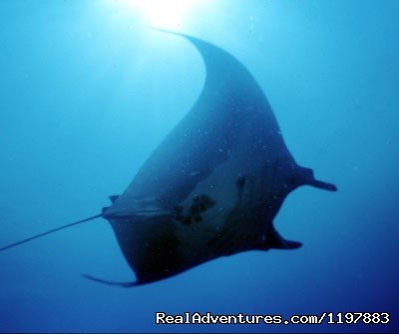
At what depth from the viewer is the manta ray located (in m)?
2.93

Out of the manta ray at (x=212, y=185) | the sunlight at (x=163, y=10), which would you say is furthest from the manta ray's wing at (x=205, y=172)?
the sunlight at (x=163, y=10)

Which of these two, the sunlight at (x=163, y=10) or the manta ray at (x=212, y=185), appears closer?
the manta ray at (x=212, y=185)

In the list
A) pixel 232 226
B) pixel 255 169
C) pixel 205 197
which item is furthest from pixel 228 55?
pixel 232 226

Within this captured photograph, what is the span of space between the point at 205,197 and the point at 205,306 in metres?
28.0

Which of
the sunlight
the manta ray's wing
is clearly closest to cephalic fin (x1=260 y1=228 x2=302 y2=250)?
the manta ray's wing

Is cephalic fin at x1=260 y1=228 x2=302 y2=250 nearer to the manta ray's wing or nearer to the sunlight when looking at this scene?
the manta ray's wing

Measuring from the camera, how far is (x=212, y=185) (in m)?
2.94

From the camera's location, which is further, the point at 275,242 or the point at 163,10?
the point at 163,10

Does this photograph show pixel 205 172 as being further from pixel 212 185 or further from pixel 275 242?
pixel 275 242

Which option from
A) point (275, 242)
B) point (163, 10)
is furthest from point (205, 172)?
point (163, 10)

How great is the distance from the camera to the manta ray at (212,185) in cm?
293

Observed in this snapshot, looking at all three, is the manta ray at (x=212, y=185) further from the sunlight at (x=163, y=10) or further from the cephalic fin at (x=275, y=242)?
the sunlight at (x=163, y=10)

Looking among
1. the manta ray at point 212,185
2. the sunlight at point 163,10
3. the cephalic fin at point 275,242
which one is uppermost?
the sunlight at point 163,10

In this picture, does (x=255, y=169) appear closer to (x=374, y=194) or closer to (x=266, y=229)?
(x=266, y=229)
